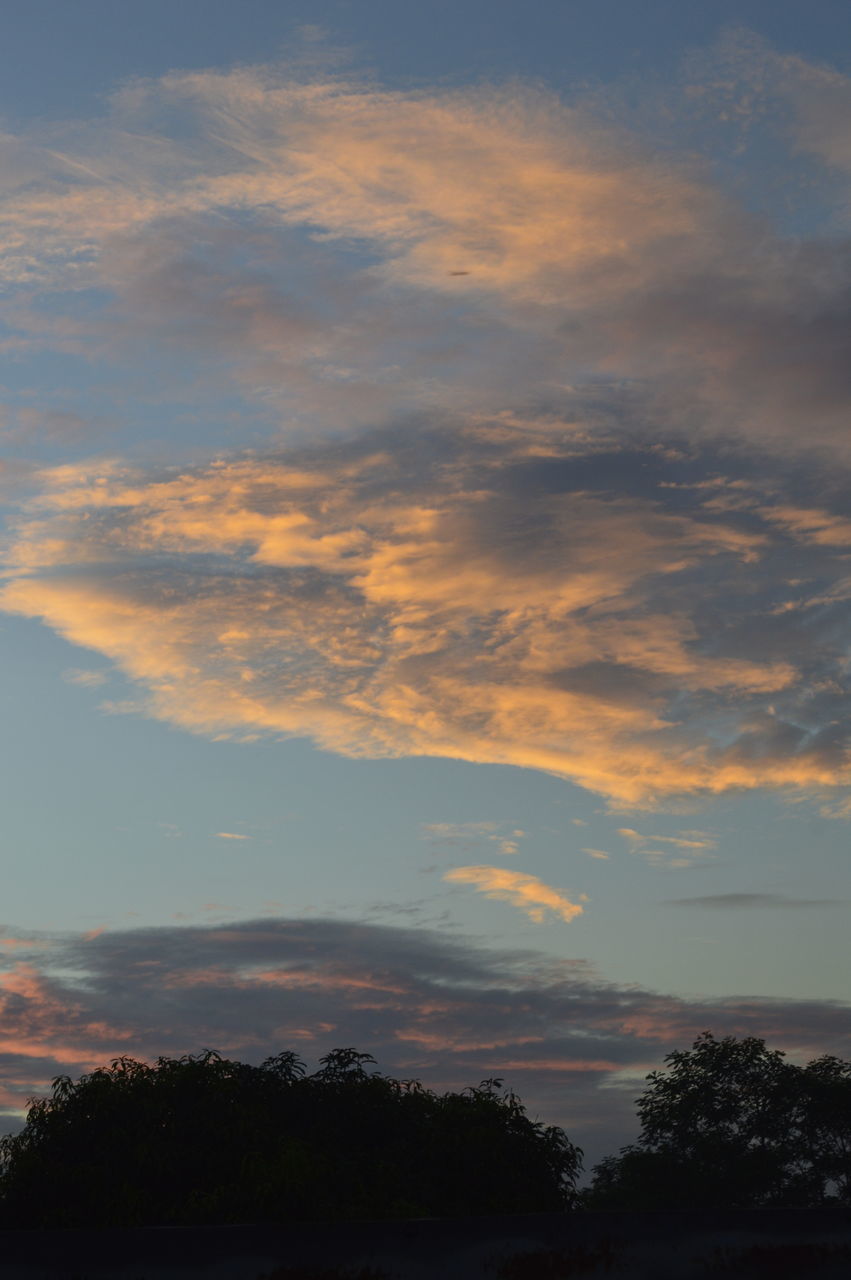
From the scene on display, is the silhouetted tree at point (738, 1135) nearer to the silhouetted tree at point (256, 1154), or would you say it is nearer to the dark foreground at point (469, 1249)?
the silhouetted tree at point (256, 1154)

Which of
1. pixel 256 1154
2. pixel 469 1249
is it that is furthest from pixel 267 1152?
pixel 469 1249

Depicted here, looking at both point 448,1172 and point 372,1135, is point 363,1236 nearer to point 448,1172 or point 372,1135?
point 448,1172

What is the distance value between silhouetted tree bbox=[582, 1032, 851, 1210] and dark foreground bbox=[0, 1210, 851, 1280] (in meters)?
55.9

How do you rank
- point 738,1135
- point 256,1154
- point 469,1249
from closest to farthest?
point 469,1249
point 256,1154
point 738,1135

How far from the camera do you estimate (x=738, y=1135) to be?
64.2m

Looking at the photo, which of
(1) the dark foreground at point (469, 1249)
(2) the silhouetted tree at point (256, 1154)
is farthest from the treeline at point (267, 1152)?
(1) the dark foreground at point (469, 1249)

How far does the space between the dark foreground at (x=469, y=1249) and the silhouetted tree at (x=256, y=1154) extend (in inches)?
688

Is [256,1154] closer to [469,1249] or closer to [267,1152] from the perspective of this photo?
[267,1152]

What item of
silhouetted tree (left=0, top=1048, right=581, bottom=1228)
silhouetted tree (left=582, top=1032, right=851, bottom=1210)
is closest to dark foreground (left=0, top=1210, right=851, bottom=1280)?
silhouetted tree (left=0, top=1048, right=581, bottom=1228)

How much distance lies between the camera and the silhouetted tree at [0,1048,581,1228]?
26234 millimetres

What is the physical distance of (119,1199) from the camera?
88.8ft

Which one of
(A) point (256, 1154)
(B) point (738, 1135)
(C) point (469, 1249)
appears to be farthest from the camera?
(B) point (738, 1135)

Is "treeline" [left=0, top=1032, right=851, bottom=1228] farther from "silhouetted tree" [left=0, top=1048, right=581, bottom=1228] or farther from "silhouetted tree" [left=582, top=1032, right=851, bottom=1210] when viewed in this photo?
"silhouetted tree" [left=582, top=1032, right=851, bottom=1210]

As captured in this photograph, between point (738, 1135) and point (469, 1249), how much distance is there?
2434 inches
